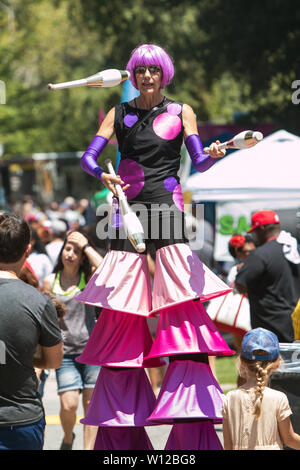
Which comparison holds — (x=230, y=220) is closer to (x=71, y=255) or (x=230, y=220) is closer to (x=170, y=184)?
(x=71, y=255)

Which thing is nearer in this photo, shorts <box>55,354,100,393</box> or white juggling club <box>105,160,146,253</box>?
white juggling club <box>105,160,146,253</box>

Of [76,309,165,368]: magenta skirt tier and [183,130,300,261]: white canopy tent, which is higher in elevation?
[183,130,300,261]: white canopy tent

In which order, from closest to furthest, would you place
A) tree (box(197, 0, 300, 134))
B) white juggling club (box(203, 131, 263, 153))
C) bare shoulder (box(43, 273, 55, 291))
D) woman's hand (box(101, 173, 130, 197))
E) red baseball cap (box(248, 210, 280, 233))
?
white juggling club (box(203, 131, 263, 153)), woman's hand (box(101, 173, 130, 197)), bare shoulder (box(43, 273, 55, 291)), red baseball cap (box(248, 210, 280, 233)), tree (box(197, 0, 300, 134))

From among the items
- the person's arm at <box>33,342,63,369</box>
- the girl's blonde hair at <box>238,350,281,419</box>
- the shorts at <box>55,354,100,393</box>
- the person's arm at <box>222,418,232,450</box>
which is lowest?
the shorts at <box>55,354,100,393</box>

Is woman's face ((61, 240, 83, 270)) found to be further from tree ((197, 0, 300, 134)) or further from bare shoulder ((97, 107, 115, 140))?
tree ((197, 0, 300, 134))

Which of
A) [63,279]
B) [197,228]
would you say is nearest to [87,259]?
[63,279]

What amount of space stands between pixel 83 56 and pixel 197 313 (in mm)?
36990

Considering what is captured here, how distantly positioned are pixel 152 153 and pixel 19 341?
136 centimetres

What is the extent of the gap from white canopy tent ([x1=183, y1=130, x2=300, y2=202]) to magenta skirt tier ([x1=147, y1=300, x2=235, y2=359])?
19.5 feet

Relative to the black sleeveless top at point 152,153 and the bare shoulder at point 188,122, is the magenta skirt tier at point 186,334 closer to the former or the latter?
the black sleeveless top at point 152,153

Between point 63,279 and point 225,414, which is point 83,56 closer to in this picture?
point 63,279

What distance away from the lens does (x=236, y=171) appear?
10.9 meters

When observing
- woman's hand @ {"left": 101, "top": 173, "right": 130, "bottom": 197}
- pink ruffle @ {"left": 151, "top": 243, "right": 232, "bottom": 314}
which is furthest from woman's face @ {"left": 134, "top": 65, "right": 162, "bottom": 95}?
pink ruffle @ {"left": 151, "top": 243, "right": 232, "bottom": 314}

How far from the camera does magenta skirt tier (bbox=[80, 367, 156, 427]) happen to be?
4.56 m
